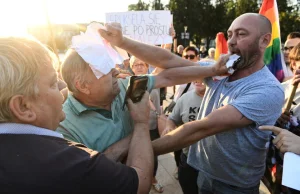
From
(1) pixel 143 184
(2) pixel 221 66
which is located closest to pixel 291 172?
(1) pixel 143 184

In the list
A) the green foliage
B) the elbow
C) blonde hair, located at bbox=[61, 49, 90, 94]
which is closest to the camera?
the elbow

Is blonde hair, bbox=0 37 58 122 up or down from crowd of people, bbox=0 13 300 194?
up

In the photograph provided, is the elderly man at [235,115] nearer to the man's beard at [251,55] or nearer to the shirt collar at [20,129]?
the man's beard at [251,55]

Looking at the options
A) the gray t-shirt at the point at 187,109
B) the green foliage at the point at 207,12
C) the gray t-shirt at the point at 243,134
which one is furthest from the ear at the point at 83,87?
the green foliage at the point at 207,12

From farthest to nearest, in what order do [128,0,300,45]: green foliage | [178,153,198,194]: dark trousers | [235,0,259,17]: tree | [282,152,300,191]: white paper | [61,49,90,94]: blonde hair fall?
[128,0,300,45]: green foliage → [235,0,259,17]: tree → [178,153,198,194]: dark trousers → [61,49,90,94]: blonde hair → [282,152,300,191]: white paper

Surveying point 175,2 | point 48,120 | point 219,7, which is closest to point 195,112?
point 48,120

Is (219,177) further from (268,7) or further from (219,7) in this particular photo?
(219,7)

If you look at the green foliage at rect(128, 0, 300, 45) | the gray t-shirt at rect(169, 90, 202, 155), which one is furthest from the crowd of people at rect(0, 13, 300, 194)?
the green foliage at rect(128, 0, 300, 45)

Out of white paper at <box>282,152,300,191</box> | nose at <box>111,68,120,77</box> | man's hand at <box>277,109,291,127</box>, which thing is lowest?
man's hand at <box>277,109,291,127</box>

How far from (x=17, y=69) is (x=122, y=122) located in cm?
70

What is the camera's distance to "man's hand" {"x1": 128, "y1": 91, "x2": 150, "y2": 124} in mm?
1283

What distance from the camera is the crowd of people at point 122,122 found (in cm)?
82

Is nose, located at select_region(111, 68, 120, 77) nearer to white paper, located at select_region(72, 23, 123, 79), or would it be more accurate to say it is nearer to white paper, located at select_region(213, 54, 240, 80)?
white paper, located at select_region(72, 23, 123, 79)

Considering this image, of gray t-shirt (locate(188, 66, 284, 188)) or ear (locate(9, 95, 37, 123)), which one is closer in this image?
ear (locate(9, 95, 37, 123))
